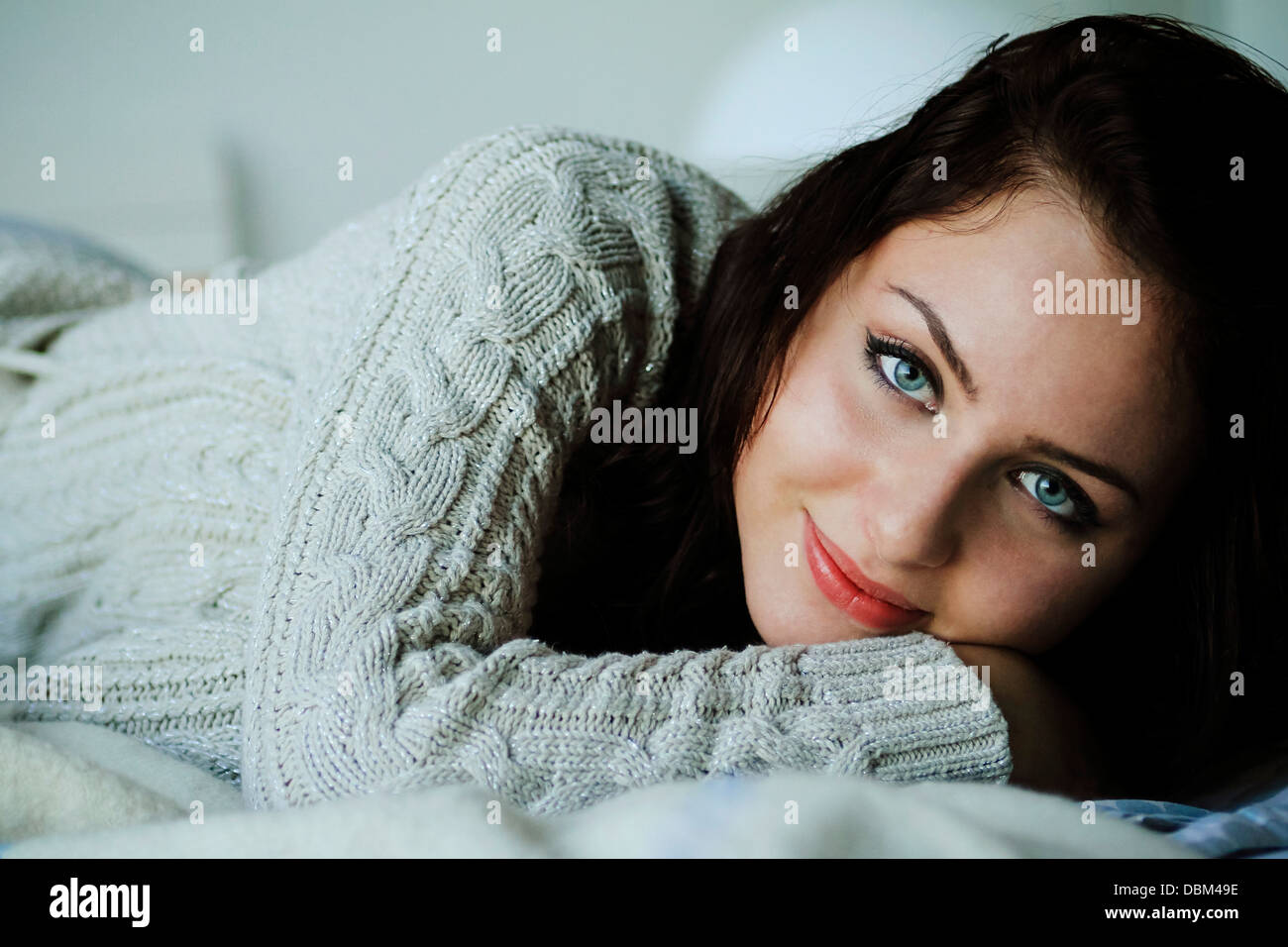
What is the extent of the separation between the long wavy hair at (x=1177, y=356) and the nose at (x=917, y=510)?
0.59 ft

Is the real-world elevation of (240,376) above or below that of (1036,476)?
above

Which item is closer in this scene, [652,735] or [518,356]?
[652,735]

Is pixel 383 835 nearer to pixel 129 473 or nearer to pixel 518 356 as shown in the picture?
pixel 518 356

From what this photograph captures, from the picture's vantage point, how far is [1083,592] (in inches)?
35.1

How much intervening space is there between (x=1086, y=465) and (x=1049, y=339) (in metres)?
0.12

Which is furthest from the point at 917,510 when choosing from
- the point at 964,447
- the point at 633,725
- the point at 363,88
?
the point at 363,88

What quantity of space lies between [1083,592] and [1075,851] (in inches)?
18.8

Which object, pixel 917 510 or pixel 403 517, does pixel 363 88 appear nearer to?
A: pixel 403 517

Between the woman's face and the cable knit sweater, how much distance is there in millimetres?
94

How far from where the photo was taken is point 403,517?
2.37 ft

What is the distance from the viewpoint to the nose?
2.52ft

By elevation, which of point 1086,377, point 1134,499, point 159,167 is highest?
point 159,167
